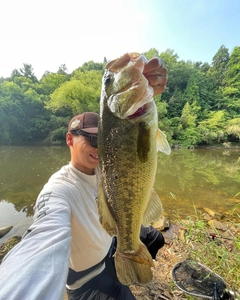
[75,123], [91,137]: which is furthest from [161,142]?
[75,123]

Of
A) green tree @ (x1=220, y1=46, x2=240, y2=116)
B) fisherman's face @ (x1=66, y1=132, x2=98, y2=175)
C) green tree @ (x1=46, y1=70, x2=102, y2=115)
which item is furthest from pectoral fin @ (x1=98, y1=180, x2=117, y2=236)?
green tree @ (x1=220, y1=46, x2=240, y2=116)

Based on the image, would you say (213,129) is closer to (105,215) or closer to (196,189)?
(196,189)

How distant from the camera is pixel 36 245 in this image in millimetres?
911

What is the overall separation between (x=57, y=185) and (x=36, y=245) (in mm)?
675

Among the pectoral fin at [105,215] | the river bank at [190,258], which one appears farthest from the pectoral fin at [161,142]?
the river bank at [190,258]

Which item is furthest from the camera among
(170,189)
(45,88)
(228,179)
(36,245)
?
(45,88)

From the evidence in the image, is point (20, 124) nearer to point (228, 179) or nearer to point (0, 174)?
point (0, 174)

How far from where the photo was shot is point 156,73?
119 centimetres

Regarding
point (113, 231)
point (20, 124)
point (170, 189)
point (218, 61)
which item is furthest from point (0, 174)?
point (218, 61)

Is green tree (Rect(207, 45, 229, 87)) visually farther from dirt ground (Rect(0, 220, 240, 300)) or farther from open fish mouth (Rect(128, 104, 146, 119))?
open fish mouth (Rect(128, 104, 146, 119))

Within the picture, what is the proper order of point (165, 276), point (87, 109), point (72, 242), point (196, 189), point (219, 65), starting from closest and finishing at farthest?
point (72, 242), point (165, 276), point (196, 189), point (87, 109), point (219, 65)

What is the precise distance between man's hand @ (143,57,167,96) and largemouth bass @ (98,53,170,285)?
0.27 feet

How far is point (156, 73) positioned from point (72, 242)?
56.9 inches

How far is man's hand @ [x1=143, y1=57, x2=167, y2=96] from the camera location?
1.15m
